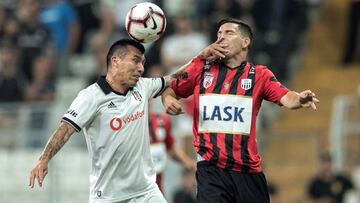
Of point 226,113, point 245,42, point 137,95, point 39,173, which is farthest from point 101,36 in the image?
point 39,173

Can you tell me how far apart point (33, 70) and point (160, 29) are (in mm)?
8063

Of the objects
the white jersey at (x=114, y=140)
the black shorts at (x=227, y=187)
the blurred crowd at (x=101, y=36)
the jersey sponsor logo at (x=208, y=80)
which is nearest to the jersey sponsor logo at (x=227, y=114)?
the jersey sponsor logo at (x=208, y=80)

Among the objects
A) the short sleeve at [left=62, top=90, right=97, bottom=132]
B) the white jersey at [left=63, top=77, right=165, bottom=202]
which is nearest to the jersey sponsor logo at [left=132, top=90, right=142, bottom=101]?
the white jersey at [left=63, top=77, right=165, bottom=202]

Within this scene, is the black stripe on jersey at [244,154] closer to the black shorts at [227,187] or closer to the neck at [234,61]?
the black shorts at [227,187]

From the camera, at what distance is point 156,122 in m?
13.3

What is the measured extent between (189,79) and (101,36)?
8356 mm

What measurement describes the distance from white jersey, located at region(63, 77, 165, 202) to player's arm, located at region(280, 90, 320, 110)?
4.28 feet

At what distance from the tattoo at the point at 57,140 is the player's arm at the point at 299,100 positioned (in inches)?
71.5

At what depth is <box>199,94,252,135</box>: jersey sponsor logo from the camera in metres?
10.6

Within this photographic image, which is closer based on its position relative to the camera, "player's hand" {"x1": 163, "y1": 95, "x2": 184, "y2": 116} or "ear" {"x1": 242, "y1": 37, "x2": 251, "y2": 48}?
"player's hand" {"x1": 163, "y1": 95, "x2": 184, "y2": 116}

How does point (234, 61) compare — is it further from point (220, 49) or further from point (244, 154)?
point (244, 154)

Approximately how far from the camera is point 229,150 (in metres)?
10.5

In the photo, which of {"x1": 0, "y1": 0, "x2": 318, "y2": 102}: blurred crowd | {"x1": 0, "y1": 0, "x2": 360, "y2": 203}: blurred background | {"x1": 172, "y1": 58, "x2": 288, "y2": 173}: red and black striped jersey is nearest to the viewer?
{"x1": 172, "y1": 58, "x2": 288, "y2": 173}: red and black striped jersey

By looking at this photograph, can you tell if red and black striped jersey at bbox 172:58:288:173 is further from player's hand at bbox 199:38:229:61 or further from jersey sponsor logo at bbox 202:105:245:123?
player's hand at bbox 199:38:229:61
